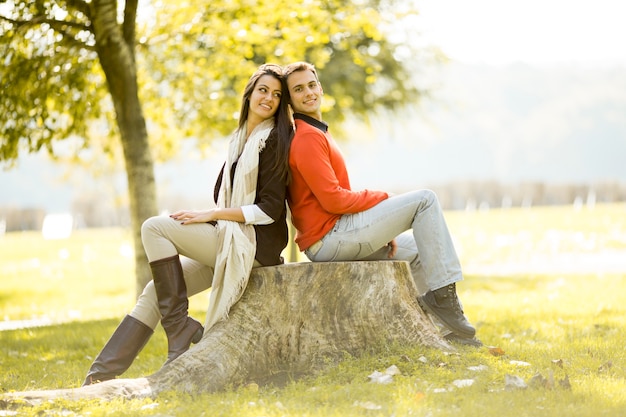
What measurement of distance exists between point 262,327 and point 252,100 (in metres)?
1.52

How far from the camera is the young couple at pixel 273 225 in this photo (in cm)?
→ 473

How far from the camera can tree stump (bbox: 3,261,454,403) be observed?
4781mm

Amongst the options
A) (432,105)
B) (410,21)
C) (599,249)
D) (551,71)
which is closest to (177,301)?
(410,21)

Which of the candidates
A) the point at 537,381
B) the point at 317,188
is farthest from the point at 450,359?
the point at 317,188

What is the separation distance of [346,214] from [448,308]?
926 mm

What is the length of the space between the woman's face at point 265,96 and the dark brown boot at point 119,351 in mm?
1641

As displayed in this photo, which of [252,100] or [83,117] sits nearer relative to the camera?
[252,100]

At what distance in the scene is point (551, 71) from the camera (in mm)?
183625

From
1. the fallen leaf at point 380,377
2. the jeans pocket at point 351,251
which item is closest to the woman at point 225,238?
the jeans pocket at point 351,251

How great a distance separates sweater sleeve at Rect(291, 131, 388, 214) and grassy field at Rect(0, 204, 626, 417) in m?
0.98

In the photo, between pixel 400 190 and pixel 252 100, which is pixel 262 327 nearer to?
pixel 252 100

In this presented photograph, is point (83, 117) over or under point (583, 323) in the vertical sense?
over

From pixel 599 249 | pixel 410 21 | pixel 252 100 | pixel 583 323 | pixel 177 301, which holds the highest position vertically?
pixel 410 21

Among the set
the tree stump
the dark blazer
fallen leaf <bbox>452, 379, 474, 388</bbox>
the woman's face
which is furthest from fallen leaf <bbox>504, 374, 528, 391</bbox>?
the woman's face
